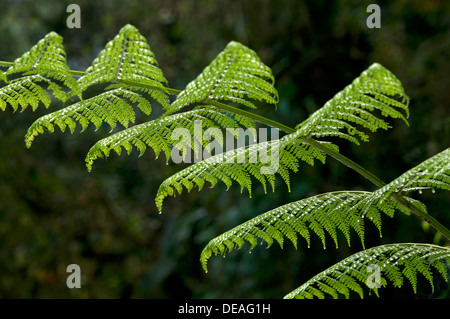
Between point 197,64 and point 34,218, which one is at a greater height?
point 197,64

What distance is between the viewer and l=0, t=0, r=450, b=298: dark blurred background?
2.70m

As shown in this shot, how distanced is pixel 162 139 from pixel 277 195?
168 centimetres

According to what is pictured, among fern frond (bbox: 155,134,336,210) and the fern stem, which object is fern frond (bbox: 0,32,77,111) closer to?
the fern stem

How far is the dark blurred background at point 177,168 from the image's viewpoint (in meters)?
2.70

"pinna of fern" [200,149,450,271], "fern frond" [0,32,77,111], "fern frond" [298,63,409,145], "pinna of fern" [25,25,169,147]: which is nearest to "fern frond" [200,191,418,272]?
"pinna of fern" [200,149,450,271]

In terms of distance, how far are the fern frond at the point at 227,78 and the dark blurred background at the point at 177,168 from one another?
46.4 inches

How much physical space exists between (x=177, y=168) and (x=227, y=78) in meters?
2.84

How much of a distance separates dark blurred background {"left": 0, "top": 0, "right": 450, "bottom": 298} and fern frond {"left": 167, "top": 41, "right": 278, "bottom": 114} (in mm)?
1179

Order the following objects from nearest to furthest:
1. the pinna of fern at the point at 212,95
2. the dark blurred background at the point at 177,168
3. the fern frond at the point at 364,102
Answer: the fern frond at the point at 364,102 → the pinna of fern at the point at 212,95 → the dark blurred background at the point at 177,168

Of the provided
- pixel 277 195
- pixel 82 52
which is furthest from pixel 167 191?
pixel 82 52

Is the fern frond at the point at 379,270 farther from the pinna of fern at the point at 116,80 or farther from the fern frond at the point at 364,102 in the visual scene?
the pinna of fern at the point at 116,80

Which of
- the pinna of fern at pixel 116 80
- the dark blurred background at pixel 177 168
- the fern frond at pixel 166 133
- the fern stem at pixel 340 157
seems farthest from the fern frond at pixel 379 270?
the dark blurred background at pixel 177 168

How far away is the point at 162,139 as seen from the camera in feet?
3.40
